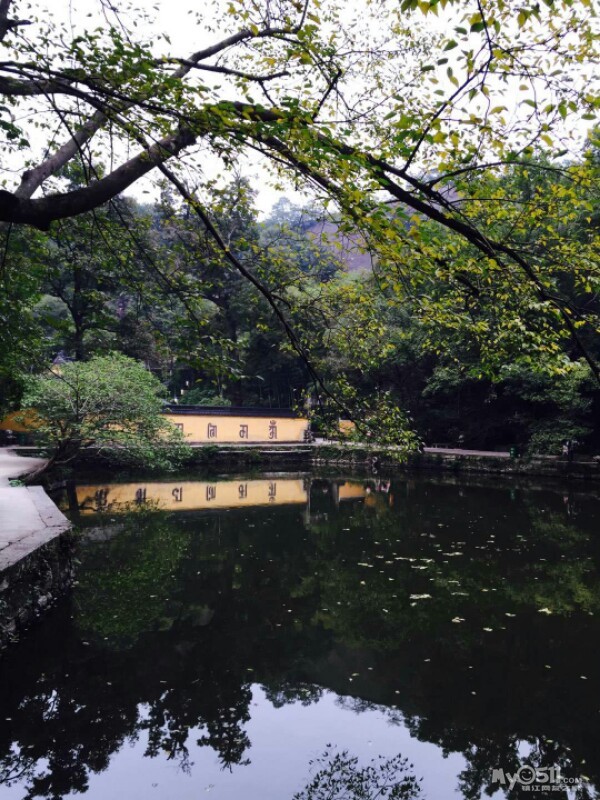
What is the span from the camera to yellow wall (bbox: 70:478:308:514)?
12.8 meters

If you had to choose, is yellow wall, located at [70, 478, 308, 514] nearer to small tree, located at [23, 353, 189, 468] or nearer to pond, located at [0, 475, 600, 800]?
small tree, located at [23, 353, 189, 468]

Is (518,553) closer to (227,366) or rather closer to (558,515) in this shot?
(558,515)

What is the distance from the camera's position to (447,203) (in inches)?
116

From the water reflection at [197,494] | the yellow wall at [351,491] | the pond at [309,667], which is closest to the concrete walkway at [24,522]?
the pond at [309,667]

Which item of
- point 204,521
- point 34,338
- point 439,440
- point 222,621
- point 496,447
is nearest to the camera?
point 222,621

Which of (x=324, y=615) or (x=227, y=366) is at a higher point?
(x=227, y=366)

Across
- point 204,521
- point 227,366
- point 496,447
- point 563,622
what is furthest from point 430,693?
point 496,447

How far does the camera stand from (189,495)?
47.9 feet

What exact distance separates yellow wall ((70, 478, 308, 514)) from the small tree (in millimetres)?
999

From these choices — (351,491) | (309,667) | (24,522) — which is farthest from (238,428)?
(309,667)

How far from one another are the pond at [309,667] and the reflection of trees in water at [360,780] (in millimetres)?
12

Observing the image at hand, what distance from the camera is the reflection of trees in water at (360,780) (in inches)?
121

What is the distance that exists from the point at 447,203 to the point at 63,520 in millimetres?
5834

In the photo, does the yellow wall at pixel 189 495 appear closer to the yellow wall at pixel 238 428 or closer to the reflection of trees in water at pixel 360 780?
the yellow wall at pixel 238 428
